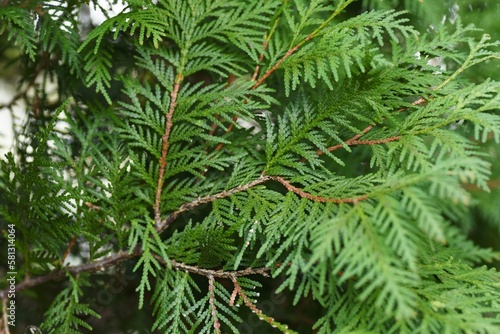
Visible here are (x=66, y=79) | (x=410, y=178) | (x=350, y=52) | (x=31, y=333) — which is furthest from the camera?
(x=66, y=79)

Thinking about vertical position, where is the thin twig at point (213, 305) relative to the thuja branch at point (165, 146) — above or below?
below

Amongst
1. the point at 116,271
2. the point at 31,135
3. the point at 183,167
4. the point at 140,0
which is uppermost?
the point at 140,0

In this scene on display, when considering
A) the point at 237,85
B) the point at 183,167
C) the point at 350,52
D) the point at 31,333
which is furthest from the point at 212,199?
the point at 31,333

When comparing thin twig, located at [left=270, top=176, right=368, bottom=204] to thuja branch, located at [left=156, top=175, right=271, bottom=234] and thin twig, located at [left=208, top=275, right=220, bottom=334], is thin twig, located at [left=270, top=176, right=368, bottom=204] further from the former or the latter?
thin twig, located at [left=208, top=275, right=220, bottom=334]

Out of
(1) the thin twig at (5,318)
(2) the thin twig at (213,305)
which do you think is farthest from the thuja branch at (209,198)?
(1) the thin twig at (5,318)

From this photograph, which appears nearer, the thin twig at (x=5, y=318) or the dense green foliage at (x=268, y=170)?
the dense green foliage at (x=268, y=170)

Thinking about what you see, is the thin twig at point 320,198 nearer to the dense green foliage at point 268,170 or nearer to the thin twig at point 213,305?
the dense green foliage at point 268,170

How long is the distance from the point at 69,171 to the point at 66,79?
215 millimetres

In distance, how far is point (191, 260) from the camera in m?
0.79

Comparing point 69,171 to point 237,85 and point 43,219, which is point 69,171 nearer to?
point 43,219

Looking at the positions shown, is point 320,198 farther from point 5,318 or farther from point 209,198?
point 5,318

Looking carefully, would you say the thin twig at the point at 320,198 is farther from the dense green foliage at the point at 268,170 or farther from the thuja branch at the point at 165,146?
the thuja branch at the point at 165,146

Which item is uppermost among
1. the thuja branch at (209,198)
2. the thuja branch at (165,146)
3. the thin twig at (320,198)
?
the thuja branch at (165,146)

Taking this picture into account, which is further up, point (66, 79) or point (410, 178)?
point (66, 79)
